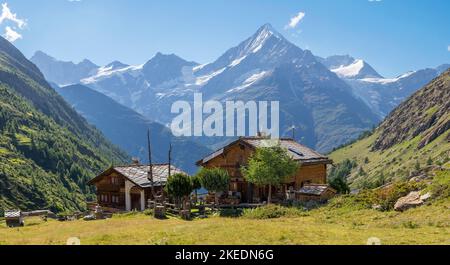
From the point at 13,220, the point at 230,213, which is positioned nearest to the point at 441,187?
the point at 230,213

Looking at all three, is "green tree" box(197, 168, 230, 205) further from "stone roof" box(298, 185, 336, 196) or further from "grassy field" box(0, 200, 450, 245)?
"grassy field" box(0, 200, 450, 245)

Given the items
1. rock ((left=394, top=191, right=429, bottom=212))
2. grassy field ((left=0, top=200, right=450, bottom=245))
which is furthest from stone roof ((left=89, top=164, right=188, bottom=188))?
grassy field ((left=0, top=200, right=450, bottom=245))

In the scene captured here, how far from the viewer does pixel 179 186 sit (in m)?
50.5

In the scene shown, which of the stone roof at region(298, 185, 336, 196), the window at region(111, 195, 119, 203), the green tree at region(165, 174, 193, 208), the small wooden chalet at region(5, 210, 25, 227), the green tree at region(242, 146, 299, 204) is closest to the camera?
the small wooden chalet at region(5, 210, 25, 227)

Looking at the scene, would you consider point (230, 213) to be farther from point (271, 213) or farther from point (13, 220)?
point (13, 220)

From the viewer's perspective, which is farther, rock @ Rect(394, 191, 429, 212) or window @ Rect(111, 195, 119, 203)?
window @ Rect(111, 195, 119, 203)

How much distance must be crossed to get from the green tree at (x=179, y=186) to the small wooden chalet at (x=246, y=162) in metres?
11.9

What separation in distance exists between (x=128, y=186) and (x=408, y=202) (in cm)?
4575

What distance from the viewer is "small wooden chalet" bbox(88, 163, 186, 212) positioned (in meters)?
70.8

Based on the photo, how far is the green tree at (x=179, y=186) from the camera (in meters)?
50.4

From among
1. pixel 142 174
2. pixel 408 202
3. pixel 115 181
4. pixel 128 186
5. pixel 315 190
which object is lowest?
pixel 128 186

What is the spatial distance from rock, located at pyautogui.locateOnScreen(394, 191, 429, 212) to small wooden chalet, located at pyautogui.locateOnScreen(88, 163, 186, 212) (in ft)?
125
